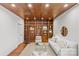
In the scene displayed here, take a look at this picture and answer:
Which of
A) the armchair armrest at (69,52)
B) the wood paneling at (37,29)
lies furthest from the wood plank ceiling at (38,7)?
the wood paneling at (37,29)

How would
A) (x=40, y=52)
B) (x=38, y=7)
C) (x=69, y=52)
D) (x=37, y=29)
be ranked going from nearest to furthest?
(x=69, y=52), (x=40, y=52), (x=38, y=7), (x=37, y=29)

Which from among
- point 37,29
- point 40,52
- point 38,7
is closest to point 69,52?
point 40,52

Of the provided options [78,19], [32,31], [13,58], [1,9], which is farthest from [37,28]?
[13,58]

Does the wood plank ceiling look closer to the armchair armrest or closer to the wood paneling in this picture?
the armchair armrest

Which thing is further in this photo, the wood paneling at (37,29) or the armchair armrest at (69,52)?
the wood paneling at (37,29)

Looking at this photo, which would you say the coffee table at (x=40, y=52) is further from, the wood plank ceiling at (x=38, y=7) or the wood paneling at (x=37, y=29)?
the wood paneling at (x=37, y=29)

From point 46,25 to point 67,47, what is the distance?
3.93 m

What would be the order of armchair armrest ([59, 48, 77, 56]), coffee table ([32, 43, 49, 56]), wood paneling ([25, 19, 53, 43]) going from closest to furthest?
1. coffee table ([32, 43, 49, 56])
2. armchair armrest ([59, 48, 77, 56])
3. wood paneling ([25, 19, 53, 43])

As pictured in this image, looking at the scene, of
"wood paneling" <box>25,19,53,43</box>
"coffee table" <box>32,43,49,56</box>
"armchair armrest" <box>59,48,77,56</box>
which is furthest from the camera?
"wood paneling" <box>25,19,53,43</box>

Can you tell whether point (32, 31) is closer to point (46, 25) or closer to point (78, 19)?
point (46, 25)

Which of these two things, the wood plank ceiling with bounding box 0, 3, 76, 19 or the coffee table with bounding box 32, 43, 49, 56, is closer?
the coffee table with bounding box 32, 43, 49, 56

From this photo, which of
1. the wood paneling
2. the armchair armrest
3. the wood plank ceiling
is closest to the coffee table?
the armchair armrest

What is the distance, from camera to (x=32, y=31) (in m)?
8.01

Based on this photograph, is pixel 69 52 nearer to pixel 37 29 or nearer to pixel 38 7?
pixel 38 7
